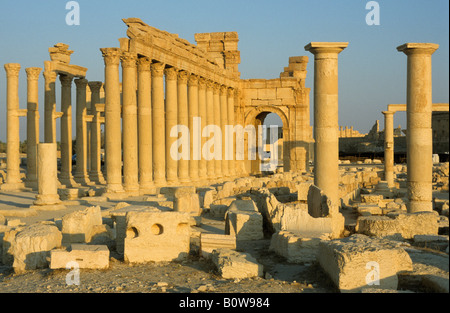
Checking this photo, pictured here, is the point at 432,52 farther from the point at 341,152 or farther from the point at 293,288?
the point at 341,152

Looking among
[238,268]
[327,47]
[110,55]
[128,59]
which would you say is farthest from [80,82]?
[238,268]

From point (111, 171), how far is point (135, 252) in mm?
12359

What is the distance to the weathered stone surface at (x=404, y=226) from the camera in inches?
470

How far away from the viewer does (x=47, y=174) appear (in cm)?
1844

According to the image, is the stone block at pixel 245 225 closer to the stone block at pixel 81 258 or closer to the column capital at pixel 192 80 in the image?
the stone block at pixel 81 258

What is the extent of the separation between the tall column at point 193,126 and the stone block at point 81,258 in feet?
67.5

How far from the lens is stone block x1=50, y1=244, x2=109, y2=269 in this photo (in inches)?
367

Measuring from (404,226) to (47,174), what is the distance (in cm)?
1206

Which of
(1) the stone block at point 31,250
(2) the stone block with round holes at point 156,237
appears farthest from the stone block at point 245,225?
(1) the stone block at point 31,250

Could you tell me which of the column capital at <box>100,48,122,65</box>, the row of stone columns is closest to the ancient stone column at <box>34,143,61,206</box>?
the row of stone columns

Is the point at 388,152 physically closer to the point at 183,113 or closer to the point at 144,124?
the point at 183,113

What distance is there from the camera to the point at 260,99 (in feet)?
127

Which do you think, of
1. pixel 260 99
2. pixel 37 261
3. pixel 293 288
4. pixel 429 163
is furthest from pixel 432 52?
pixel 260 99
